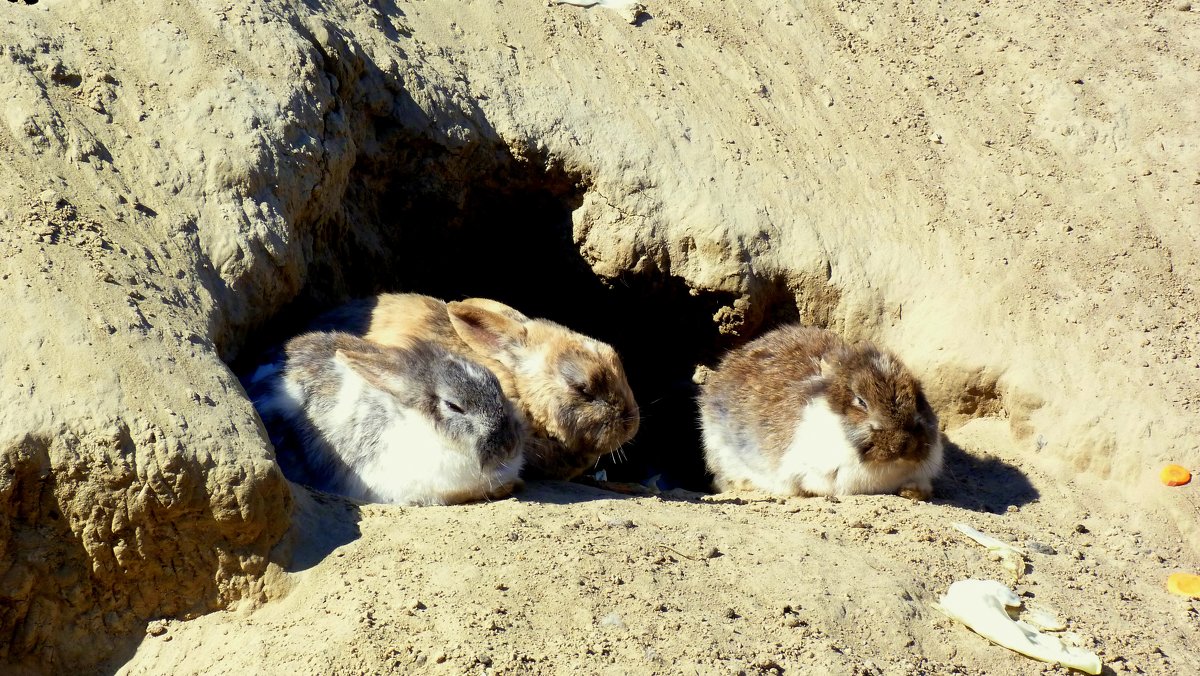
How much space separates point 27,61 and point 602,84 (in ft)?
10.3

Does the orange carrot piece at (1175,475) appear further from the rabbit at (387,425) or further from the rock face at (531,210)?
the rabbit at (387,425)

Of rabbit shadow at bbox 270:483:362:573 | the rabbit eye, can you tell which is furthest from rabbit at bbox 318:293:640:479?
rabbit shadow at bbox 270:483:362:573

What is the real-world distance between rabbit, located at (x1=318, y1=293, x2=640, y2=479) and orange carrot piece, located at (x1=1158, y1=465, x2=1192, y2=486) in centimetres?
265

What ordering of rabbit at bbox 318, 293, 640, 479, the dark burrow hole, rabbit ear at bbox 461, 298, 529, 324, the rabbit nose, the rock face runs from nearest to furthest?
the rock face < the rabbit nose < rabbit at bbox 318, 293, 640, 479 < rabbit ear at bbox 461, 298, 529, 324 < the dark burrow hole

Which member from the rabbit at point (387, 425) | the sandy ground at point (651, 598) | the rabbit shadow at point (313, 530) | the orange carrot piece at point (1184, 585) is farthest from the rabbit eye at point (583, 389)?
the orange carrot piece at point (1184, 585)

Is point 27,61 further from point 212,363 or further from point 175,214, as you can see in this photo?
point 212,363

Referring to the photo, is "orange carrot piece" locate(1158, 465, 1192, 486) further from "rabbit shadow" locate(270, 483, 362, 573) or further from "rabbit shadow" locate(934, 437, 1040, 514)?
"rabbit shadow" locate(270, 483, 362, 573)

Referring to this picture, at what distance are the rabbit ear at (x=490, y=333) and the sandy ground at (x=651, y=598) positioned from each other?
1069 millimetres

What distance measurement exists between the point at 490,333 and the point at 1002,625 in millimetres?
2997

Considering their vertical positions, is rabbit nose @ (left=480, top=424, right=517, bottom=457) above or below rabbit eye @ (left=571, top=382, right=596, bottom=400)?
below

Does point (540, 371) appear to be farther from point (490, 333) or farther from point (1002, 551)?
point (1002, 551)

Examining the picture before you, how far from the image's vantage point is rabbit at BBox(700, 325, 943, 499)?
5.84 metres

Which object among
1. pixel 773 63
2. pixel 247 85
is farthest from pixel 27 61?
pixel 773 63

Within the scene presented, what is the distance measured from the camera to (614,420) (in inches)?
236
